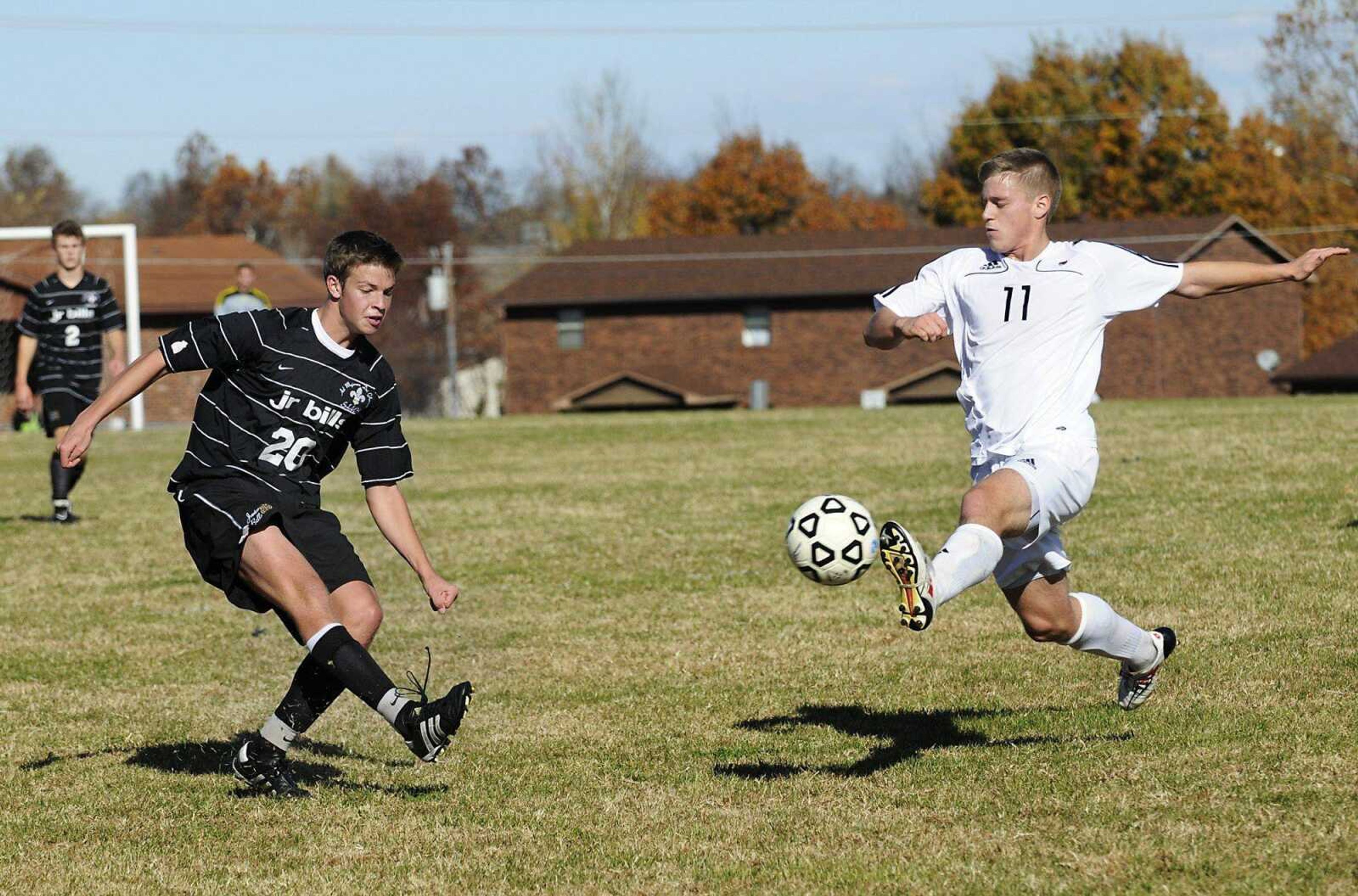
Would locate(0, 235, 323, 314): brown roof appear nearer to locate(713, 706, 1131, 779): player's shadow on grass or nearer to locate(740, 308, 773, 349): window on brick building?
locate(740, 308, 773, 349): window on brick building

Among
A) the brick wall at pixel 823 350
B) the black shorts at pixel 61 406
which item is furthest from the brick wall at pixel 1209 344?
the black shorts at pixel 61 406

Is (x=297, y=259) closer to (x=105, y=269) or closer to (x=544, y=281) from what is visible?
(x=544, y=281)

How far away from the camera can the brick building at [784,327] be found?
56.4m

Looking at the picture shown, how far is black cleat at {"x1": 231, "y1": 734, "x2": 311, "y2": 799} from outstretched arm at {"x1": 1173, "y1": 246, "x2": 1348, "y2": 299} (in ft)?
13.2

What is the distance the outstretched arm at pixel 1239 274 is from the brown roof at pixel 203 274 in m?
50.5

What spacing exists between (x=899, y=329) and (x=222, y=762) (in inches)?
142

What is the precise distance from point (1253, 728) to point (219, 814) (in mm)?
4275

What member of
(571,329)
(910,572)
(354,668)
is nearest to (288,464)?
(354,668)

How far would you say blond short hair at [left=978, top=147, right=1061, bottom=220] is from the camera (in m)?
6.51

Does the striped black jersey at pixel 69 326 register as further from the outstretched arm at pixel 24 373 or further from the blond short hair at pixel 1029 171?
the blond short hair at pixel 1029 171

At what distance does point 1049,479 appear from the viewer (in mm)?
6113

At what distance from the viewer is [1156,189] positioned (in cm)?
6531

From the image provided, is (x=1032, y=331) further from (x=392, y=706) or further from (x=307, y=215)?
(x=307, y=215)

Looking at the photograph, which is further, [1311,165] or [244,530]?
[1311,165]
